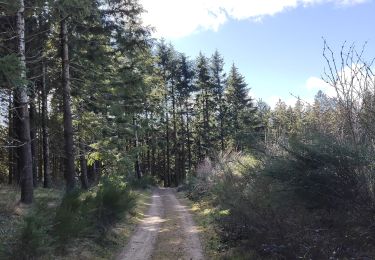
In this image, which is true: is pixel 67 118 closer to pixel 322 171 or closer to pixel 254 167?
pixel 254 167

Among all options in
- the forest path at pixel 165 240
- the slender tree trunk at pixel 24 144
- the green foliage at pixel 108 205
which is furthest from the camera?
the slender tree trunk at pixel 24 144

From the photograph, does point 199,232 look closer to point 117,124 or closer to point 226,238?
point 226,238

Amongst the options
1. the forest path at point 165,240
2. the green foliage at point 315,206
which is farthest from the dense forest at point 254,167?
the forest path at point 165,240

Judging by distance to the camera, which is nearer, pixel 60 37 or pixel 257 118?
pixel 60 37

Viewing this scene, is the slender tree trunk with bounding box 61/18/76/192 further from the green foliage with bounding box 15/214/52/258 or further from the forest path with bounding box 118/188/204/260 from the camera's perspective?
the green foliage with bounding box 15/214/52/258

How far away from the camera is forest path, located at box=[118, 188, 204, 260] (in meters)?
11.2

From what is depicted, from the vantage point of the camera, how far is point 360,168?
6742 mm

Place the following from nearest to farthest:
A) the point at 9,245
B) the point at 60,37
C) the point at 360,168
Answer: the point at 360,168 → the point at 9,245 → the point at 60,37

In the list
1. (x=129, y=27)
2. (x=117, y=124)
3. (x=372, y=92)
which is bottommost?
(x=372, y=92)

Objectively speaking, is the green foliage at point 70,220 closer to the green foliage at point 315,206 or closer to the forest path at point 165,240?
the forest path at point 165,240

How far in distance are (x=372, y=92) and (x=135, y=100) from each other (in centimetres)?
2951

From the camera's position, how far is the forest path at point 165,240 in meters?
11.2

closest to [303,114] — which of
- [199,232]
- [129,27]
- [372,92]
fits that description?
[372,92]

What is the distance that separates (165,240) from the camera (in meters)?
13.2
